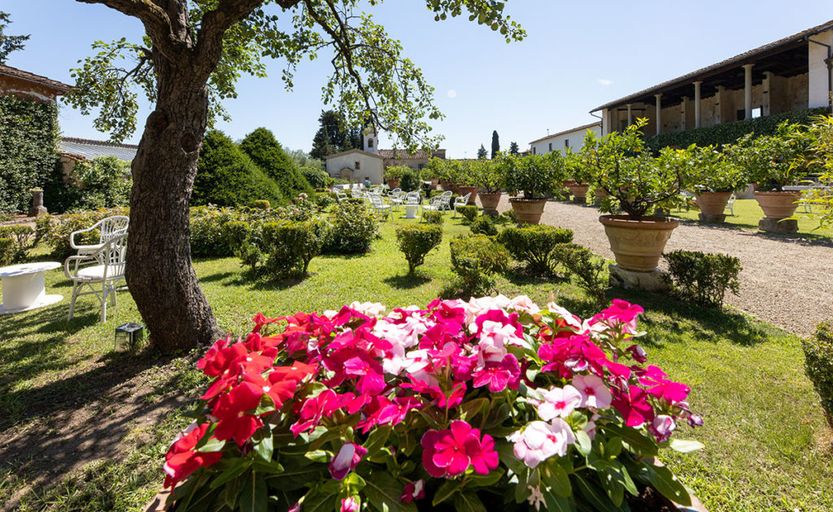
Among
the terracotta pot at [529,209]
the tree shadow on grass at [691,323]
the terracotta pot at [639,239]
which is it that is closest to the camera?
the tree shadow on grass at [691,323]

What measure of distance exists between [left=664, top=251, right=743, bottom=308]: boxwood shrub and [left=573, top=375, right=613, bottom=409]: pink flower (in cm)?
492

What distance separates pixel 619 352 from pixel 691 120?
3463cm

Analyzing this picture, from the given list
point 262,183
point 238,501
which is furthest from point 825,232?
point 262,183

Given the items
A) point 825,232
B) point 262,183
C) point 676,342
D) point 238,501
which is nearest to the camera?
point 238,501

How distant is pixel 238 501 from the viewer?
2.89ft

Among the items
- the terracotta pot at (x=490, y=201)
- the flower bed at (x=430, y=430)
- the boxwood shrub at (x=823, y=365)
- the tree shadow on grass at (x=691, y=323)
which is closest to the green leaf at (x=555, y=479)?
the flower bed at (x=430, y=430)

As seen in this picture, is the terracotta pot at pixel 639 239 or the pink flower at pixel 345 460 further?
the terracotta pot at pixel 639 239

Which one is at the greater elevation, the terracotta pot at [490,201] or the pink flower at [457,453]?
the terracotta pot at [490,201]

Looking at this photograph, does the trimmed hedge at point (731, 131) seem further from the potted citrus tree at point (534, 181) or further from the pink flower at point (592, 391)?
the pink flower at point (592, 391)

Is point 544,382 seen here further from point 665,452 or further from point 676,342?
point 676,342

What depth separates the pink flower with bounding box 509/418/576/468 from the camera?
80 centimetres

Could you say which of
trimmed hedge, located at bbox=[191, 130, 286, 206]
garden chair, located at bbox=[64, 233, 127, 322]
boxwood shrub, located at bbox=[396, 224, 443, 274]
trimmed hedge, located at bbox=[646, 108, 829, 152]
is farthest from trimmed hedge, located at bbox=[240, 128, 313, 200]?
trimmed hedge, located at bbox=[646, 108, 829, 152]

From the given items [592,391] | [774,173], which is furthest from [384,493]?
[774,173]

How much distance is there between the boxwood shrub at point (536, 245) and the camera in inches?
250
